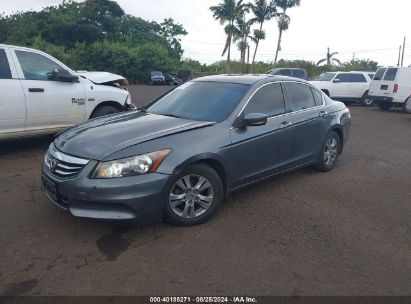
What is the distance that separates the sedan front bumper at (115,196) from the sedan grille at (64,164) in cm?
6

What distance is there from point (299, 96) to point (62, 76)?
4.02 m

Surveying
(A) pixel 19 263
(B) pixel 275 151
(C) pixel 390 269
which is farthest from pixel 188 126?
(C) pixel 390 269

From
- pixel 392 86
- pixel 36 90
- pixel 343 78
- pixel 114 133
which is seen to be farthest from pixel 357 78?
pixel 114 133

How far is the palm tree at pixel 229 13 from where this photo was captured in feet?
134

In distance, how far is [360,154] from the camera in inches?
285

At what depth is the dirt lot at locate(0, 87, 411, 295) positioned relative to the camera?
9.39ft

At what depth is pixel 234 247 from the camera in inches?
135

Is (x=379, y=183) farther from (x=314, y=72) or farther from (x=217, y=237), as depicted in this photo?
(x=314, y=72)

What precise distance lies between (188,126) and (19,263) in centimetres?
204

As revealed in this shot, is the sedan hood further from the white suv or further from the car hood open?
the white suv

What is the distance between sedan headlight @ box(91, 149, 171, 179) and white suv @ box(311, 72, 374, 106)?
15243 millimetres

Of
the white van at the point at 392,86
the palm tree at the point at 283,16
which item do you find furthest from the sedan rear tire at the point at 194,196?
the palm tree at the point at 283,16

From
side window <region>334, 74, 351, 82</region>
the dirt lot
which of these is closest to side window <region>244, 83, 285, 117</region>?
the dirt lot

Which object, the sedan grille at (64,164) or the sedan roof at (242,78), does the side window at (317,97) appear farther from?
the sedan grille at (64,164)
